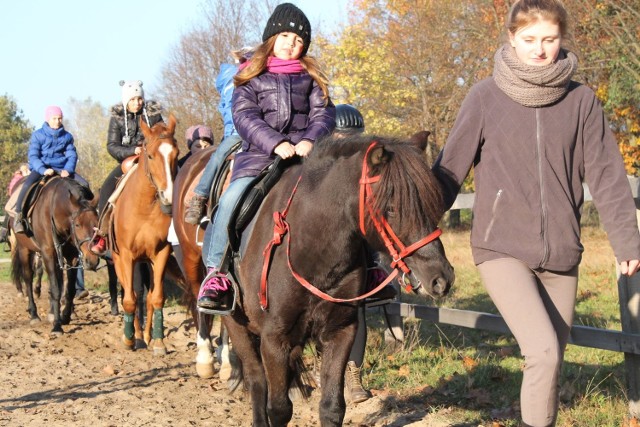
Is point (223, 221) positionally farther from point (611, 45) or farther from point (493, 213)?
point (611, 45)

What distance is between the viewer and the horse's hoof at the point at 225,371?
8.74 m

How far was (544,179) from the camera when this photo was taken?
421 centimetres

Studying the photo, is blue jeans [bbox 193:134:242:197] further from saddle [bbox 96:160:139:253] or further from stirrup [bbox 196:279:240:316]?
saddle [bbox 96:160:139:253]

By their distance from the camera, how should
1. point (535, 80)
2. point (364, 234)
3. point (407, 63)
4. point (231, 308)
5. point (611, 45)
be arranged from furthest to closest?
point (407, 63)
point (611, 45)
point (231, 308)
point (364, 234)
point (535, 80)

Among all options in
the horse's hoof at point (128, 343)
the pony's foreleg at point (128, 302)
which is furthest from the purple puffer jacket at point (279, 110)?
the horse's hoof at point (128, 343)

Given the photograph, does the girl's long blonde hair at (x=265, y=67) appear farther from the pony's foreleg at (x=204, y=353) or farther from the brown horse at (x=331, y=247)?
the pony's foreleg at (x=204, y=353)

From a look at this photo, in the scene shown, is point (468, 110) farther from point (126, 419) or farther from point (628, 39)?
point (628, 39)

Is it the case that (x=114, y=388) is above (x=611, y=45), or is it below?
below

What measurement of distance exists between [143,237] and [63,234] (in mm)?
3137

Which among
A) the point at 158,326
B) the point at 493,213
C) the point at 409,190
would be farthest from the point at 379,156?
the point at 158,326

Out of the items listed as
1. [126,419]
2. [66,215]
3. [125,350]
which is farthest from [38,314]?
[126,419]

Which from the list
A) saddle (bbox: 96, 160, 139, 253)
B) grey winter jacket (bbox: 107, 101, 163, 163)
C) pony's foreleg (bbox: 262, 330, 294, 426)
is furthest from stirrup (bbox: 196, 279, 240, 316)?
grey winter jacket (bbox: 107, 101, 163, 163)

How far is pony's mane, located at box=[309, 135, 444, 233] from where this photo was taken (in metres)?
4.25

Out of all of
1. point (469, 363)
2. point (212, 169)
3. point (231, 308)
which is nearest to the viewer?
point (231, 308)
